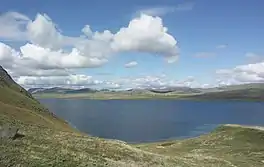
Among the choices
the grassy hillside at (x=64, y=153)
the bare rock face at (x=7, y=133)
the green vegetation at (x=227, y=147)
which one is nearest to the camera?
the grassy hillside at (x=64, y=153)

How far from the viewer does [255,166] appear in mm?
59125

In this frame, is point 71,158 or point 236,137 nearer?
point 71,158

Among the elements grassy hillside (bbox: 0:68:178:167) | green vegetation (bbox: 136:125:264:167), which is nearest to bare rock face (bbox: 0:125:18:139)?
grassy hillside (bbox: 0:68:178:167)

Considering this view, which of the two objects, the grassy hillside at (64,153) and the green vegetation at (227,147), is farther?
the green vegetation at (227,147)

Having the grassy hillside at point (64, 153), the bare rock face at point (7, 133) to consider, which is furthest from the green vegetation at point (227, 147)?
the bare rock face at point (7, 133)

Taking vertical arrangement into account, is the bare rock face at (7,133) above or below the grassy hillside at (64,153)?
above

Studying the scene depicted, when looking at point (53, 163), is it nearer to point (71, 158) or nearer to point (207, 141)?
point (71, 158)

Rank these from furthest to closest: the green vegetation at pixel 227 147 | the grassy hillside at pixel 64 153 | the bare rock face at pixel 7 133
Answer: the green vegetation at pixel 227 147, the bare rock face at pixel 7 133, the grassy hillside at pixel 64 153

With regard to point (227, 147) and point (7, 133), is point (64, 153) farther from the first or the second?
point (227, 147)

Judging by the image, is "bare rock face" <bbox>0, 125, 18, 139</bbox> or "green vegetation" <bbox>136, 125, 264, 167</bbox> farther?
"green vegetation" <bbox>136, 125, 264, 167</bbox>

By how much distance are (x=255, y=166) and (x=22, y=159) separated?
142 feet

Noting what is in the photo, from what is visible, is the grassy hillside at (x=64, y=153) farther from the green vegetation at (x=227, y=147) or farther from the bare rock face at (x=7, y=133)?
the green vegetation at (x=227, y=147)

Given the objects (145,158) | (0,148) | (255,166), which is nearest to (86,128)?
(255,166)

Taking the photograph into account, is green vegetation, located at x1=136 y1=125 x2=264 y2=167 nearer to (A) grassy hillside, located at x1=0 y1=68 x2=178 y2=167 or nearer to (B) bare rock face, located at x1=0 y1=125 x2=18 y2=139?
(A) grassy hillside, located at x1=0 y1=68 x2=178 y2=167
